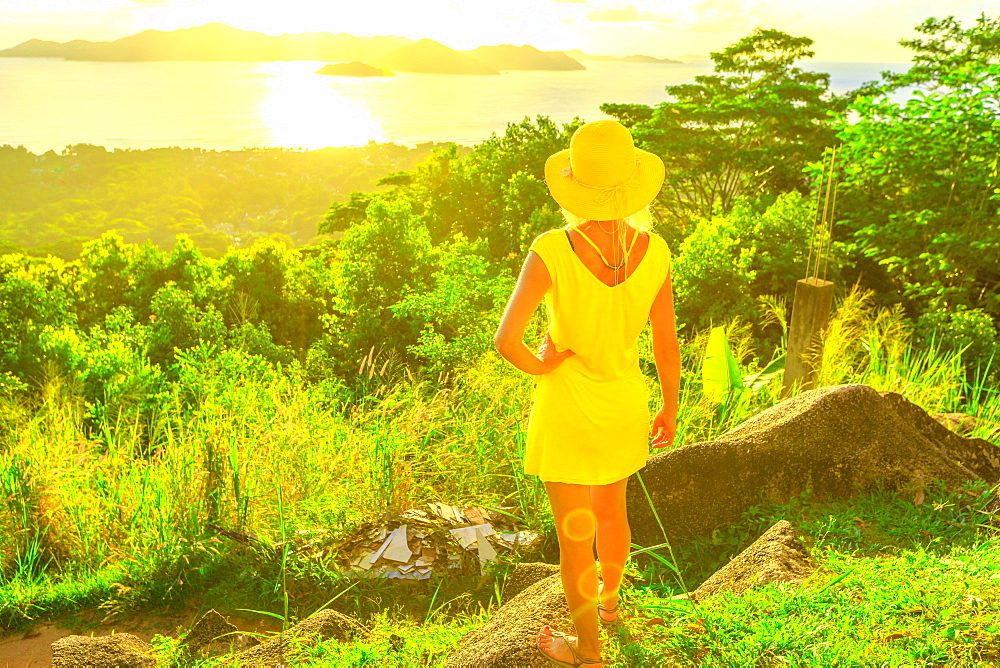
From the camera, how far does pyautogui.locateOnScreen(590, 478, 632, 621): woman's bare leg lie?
2588 mm

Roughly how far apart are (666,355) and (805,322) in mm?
3431

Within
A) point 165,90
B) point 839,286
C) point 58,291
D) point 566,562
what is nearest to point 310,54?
point 165,90

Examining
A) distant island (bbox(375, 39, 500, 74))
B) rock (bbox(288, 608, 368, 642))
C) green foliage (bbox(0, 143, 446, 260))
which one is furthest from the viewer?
distant island (bbox(375, 39, 500, 74))

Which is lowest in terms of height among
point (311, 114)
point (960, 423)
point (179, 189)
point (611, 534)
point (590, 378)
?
point (179, 189)

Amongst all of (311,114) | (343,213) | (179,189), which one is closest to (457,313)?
Result: (343,213)

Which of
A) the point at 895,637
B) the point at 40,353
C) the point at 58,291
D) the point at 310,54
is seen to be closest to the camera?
the point at 895,637

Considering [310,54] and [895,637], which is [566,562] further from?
[310,54]

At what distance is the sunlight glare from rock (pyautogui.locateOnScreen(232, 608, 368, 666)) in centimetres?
5717

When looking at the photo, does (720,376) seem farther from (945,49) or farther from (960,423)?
(945,49)

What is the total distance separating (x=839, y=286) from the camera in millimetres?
9953

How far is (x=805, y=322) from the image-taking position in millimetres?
5488

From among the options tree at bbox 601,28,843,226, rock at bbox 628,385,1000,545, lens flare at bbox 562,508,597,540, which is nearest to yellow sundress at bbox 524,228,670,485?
lens flare at bbox 562,508,597,540

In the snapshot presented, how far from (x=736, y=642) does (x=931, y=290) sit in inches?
343

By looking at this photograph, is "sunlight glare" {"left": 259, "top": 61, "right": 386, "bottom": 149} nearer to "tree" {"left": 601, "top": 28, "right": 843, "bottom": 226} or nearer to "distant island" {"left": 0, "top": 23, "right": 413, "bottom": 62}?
"distant island" {"left": 0, "top": 23, "right": 413, "bottom": 62}
